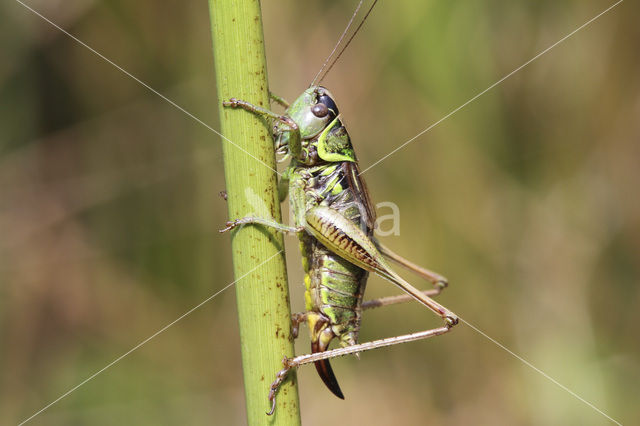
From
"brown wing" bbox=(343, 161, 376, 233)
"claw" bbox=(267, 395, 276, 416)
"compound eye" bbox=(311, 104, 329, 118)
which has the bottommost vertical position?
"claw" bbox=(267, 395, 276, 416)

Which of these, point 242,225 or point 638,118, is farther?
point 638,118

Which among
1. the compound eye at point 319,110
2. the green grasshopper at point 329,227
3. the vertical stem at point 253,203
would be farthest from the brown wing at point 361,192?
the vertical stem at point 253,203

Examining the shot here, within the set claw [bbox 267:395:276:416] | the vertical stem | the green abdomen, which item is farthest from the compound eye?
claw [bbox 267:395:276:416]

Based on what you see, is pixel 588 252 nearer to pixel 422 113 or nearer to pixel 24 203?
pixel 422 113

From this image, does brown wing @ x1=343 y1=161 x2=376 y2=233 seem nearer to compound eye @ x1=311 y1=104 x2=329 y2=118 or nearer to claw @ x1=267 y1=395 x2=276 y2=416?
compound eye @ x1=311 y1=104 x2=329 y2=118

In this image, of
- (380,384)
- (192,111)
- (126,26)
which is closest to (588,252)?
(380,384)

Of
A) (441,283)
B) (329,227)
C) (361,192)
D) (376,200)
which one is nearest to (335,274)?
(329,227)
